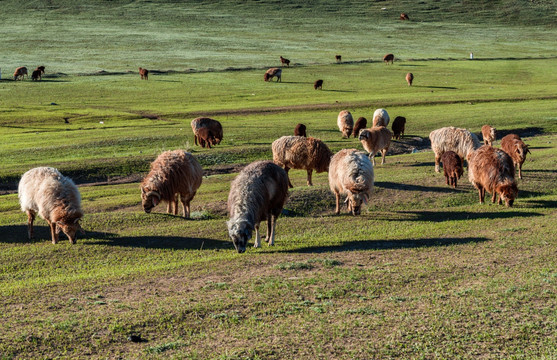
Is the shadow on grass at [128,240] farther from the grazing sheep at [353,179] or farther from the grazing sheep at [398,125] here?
the grazing sheep at [398,125]

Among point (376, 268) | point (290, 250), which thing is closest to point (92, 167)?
point (290, 250)

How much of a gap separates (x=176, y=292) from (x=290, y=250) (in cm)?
349

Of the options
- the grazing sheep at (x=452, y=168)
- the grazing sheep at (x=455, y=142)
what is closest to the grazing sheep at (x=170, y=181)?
the grazing sheep at (x=452, y=168)

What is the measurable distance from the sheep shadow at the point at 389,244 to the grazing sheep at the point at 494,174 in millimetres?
3331

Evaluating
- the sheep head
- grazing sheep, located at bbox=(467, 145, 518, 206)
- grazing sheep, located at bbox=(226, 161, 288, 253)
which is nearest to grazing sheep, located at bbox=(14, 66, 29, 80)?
grazing sheep, located at bbox=(226, 161, 288, 253)

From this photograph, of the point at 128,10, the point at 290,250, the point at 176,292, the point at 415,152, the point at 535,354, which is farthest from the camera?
the point at 128,10

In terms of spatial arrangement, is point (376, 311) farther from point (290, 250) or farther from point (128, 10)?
point (128, 10)

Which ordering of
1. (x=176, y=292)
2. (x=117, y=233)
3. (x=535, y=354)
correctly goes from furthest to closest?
(x=117, y=233)
(x=176, y=292)
(x=535, y=354)

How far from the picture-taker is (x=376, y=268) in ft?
39.4

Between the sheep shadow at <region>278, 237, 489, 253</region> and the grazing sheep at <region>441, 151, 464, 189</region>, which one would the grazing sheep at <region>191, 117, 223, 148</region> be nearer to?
the grazing sheep at <region>441, 151, 464, 189</region>

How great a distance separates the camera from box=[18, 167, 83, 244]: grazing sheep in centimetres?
1476

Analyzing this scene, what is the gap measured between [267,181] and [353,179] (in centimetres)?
294

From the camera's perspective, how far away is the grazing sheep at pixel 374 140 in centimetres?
2433

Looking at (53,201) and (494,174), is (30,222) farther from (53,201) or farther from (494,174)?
(494,174)
